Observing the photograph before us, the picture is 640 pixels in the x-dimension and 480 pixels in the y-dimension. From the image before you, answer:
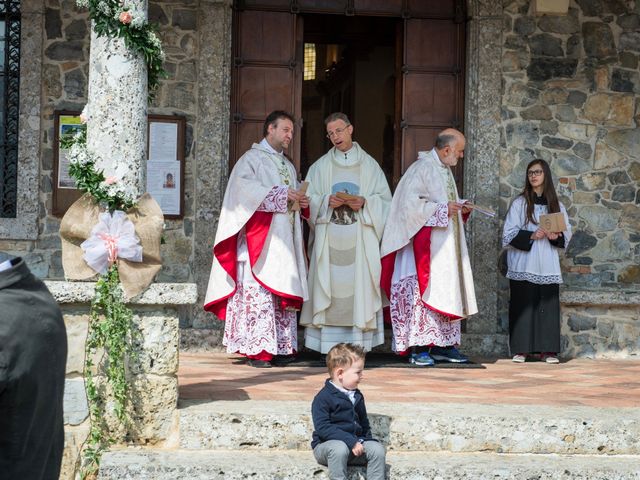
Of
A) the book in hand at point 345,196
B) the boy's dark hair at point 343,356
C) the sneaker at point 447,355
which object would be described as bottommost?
the sneaker at point 447,355

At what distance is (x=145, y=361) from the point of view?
585cm

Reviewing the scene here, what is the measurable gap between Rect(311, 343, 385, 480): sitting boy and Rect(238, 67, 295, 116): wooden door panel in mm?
4103

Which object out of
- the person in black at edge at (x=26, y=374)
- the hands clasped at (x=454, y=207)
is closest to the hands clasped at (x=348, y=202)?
the hands clasped at (x=454, y=207)

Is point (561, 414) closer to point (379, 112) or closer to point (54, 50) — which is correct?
point (54, 50)

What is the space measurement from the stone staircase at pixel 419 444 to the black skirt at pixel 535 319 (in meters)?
2.79

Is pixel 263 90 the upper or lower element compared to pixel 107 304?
upper

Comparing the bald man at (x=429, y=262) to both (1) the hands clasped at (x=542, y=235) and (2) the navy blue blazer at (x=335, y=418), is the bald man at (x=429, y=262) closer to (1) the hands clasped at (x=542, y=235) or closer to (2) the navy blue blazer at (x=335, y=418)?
(1) the hands clasped at (x=542, y=235)

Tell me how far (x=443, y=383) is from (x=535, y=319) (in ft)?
6.27

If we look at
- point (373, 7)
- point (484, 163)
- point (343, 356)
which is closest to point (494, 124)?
point (484, 163)

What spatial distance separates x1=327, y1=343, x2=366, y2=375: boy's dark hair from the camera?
5.55 metres

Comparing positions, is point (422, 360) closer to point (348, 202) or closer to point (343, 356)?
point (348, 202)

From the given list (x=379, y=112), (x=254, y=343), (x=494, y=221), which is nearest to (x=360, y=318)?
(x=254, y=343)

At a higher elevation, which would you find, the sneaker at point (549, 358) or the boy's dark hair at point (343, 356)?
the boy's dark hair at point (343, 356)

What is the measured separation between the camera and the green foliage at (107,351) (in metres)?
5.74
